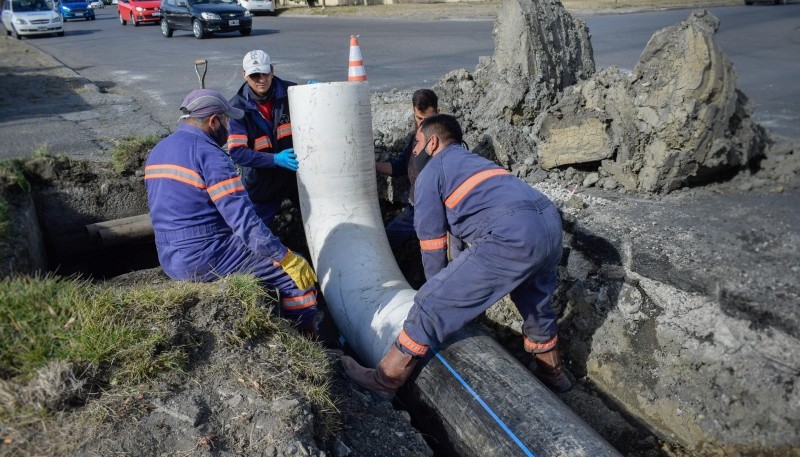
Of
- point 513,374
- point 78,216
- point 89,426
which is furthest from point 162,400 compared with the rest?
point 78,216

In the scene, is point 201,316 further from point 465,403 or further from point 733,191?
point 733,191

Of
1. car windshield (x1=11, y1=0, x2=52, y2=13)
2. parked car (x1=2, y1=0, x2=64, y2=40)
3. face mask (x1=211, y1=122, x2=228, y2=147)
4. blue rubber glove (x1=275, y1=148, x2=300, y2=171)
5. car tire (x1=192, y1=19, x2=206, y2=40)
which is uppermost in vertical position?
car windshield (x1=11, y1=0, x2=52, y2=13)

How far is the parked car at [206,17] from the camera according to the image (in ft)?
53.2

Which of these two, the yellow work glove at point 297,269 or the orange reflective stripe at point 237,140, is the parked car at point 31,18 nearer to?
the orange reflective stripe at point 237,140

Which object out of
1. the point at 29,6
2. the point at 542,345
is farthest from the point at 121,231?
the point at 29,6

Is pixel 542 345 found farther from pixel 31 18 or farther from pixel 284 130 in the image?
pixel 31 18

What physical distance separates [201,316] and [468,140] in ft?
10.5

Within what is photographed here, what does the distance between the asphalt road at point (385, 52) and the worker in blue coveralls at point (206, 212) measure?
4.12m

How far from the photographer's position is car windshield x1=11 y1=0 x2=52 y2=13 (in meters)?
21.0

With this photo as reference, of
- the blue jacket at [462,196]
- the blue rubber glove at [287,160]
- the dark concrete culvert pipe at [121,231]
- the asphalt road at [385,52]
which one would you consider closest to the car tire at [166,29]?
the asphalt road at [385,52]

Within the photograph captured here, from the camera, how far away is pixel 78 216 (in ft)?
17.2

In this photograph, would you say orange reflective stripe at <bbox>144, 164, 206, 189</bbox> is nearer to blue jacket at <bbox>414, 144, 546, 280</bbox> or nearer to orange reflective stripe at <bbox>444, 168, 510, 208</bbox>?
blue jacket at <bbox>414, 144, 546, 280</bbox>

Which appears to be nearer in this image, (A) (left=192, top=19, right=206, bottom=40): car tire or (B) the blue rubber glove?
(B) the blue rubber glove

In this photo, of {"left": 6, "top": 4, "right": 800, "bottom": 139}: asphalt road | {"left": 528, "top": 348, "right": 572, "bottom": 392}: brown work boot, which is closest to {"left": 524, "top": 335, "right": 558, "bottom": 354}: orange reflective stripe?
{"left": 528, "top": 348, "right": 572, "bottom": 392}: brown work boot
